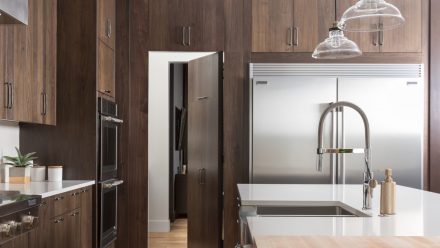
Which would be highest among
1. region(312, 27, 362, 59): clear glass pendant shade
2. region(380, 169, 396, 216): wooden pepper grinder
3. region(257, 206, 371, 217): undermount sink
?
region(312, 27, 362, 59): clear glass pendant shade

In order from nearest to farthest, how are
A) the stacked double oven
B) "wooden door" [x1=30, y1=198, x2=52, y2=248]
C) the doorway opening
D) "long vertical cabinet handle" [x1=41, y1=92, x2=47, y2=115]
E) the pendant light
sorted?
1. the pendant light
2. "wooden door" [x1=30, y1=198, x2=52, y2=248]
3. "long vertical cabinet handle" [x1=41, y1=92, x2=47, y2=115]
4. the stacked double oven
5. the doorway opening

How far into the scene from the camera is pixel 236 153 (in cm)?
490

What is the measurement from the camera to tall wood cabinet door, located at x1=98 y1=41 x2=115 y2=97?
13.9ft

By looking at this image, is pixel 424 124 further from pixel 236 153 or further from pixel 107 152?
pixel 107 152

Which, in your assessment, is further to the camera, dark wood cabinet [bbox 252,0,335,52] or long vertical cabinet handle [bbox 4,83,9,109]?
dark wood cabinet [bbox 252,0,335,52]

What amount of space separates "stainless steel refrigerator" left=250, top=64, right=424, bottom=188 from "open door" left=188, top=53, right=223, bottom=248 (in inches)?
15.4

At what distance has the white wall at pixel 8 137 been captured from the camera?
3.79 meters

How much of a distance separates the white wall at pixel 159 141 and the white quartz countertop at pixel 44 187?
327cm

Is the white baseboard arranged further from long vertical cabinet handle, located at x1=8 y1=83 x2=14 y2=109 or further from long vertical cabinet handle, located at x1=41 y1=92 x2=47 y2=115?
long vertical cabinet handle, located at x1=8 y1=83 x2=14 y2=109

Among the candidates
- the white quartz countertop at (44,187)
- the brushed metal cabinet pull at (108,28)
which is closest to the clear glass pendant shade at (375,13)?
the white quartz countertop at (44,187)

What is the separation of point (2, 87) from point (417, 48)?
3.58m

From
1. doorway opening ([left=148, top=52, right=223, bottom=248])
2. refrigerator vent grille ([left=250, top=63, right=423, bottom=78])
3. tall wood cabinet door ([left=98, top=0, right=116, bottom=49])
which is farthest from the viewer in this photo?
doorway opening ([left=148, top=52, right=223, bottom=248])

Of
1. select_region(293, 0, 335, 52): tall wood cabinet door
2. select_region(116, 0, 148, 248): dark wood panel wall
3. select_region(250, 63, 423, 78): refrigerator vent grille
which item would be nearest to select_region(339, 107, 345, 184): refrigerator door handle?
select_region(250, 63, 423, 78): refrigerator vent grille

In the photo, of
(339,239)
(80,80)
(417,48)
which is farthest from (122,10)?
(339,239)
